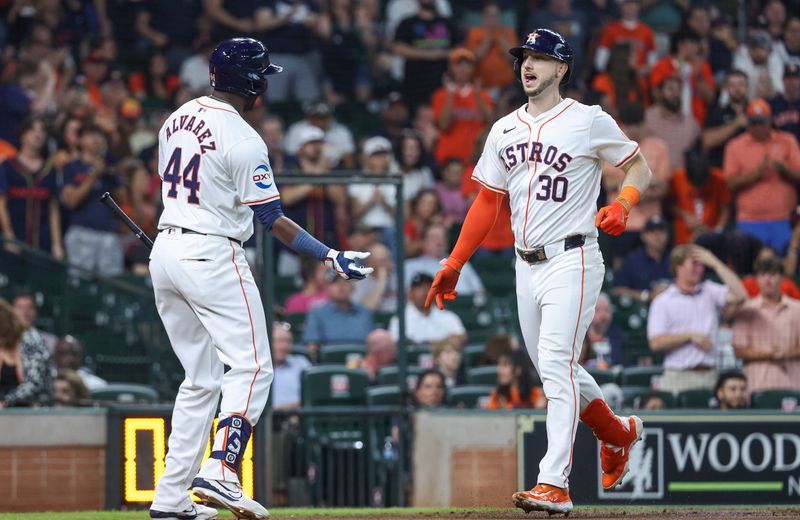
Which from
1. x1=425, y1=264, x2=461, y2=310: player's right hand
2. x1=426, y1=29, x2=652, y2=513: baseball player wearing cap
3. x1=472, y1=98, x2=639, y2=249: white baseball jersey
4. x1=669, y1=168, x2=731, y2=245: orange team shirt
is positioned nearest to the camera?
x1=426, y1=29, x2=652, y2=513: baseball player wearing cap

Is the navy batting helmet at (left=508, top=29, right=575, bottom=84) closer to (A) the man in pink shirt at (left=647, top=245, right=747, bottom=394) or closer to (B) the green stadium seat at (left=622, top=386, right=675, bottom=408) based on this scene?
(B) the green stadium seat at (left=622, top=386, right=675, bottom=408)

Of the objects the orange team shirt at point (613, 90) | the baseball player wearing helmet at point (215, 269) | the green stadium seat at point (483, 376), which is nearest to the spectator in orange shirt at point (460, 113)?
the orange team shirt at point (613, 90)

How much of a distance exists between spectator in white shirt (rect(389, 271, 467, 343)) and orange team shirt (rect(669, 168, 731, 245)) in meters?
2.61

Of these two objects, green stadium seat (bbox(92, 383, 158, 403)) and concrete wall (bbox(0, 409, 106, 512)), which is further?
green stadium seat (bbox(92, 383, 158, 403))

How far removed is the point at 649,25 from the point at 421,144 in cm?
320

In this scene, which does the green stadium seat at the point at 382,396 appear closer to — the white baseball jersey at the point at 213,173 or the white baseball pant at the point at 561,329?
the white baseball pant at the point at 561,329

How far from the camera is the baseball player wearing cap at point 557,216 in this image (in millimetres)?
6219

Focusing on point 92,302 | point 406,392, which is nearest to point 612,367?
point 406,392

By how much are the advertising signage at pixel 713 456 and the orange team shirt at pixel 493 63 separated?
Result: 247 inches

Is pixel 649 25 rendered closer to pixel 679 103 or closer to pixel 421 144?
pixel 679 103

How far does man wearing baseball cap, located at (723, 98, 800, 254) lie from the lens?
39.6 ft

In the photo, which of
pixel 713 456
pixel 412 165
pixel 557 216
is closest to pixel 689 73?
pixel 412 165

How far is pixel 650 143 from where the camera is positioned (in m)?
12.4

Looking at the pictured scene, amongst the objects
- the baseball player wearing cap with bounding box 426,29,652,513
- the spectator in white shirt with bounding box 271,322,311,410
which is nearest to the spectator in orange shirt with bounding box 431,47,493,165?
the spectator in white shirt with bounding box 271,322,311,410
